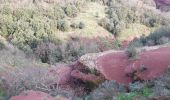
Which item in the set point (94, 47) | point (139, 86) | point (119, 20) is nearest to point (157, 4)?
point (119, 20)

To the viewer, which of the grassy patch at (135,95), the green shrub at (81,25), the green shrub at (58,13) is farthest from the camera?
the green shrub at (58,13)

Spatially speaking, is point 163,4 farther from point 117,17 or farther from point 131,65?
point 131,65

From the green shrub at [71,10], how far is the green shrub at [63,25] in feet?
7.03

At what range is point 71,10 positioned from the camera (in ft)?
106

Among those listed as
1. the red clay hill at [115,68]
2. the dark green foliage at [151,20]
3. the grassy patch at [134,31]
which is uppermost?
the red clay hill at [115,68]

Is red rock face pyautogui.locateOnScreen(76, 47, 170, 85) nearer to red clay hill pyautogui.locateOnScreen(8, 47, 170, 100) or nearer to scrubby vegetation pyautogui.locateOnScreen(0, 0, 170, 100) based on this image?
red clay hill pyautogui.locateOnScreen(8, 47, 170, 100)

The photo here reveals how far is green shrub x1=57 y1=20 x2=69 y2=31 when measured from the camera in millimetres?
29922

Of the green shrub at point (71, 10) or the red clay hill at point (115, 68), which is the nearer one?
the red clay hill at point (115, 68)

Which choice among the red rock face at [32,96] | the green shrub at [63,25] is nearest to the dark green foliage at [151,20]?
the green shrub at [63,25]

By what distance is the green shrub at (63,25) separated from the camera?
98.2 feet

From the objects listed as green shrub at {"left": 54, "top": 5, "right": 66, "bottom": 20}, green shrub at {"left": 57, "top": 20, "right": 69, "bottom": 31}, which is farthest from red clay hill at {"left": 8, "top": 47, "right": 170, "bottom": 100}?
green shrub at {"left": 54, "top": 5, "right": 66, "bottom": 20}

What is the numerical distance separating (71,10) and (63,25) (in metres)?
2.79

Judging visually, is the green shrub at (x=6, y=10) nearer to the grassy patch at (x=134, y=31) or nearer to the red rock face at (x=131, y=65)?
the grassy patch at (x=134, y=31)

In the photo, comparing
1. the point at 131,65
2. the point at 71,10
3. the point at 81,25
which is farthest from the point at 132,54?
the point at 71,10
